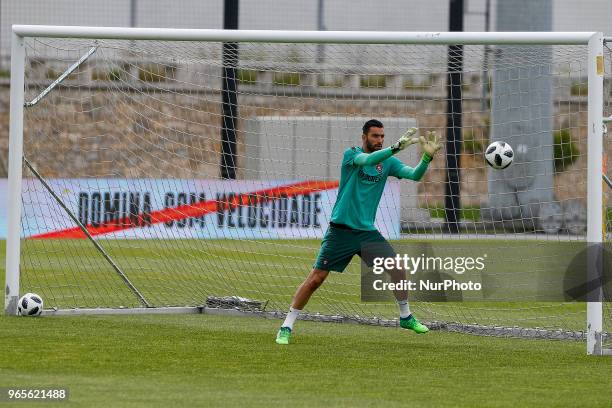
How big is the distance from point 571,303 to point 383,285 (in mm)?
3628

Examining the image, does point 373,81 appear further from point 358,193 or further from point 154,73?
point 358,193

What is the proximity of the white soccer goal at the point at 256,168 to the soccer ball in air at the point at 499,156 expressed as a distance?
36.5 inches

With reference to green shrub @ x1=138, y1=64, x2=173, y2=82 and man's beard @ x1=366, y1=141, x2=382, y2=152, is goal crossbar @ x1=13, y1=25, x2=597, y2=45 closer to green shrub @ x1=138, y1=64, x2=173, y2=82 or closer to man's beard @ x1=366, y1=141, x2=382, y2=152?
man's beard @ x1=366, y1=141, x2=382, y2=152

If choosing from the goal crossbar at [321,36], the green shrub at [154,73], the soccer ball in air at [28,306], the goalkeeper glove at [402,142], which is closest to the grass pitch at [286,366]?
the soccer ball in air at [28,306]

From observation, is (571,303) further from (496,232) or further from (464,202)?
(464,202)

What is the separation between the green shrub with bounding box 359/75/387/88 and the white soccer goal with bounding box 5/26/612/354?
0.03 metres

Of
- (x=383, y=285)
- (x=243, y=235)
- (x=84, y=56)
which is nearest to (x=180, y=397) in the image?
(x=383, y=285)

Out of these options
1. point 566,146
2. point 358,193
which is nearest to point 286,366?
point 358,193

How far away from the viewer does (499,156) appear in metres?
11.6

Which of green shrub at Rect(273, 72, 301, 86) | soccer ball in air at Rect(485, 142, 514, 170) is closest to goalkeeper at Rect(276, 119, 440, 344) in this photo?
soccer ball in air at Rect(485, 142, 514, 170)

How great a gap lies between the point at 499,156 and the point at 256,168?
6.22 meters

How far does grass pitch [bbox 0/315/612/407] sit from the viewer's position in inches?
321

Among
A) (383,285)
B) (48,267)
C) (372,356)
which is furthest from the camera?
(48,267)

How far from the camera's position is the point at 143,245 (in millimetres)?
17438
